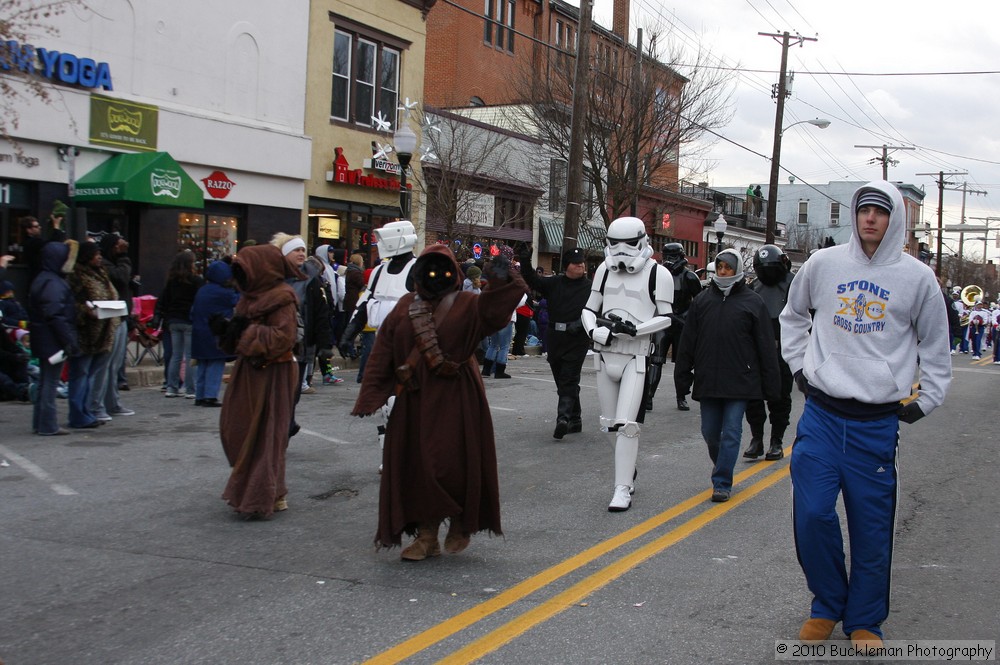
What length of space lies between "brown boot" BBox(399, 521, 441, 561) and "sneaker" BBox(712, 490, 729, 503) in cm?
262

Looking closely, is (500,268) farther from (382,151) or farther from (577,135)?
(382,151)

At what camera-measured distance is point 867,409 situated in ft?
14.1

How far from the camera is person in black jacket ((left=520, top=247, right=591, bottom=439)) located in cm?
986

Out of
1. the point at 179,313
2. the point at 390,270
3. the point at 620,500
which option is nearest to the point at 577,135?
the point at 179,313

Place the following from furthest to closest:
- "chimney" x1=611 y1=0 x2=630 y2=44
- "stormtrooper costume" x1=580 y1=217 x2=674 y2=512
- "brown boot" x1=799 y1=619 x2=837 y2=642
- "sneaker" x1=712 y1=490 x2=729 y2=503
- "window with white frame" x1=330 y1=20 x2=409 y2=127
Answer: "chimney" x1=611 y1=0 x2=630 y2=44 → "window with white frame" x1=330 y1=20 x2=409 y2=127 → "sneaker" x1=712 y1=490 x2=729 y2=503 → "stormtrooper costume" x1=580 y1=217 x2=674 y2=512 → "brown boot" x1=799 y1=619 x2=837 y2=642

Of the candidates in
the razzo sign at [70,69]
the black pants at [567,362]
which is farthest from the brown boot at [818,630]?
the razzo sign at [70,69]

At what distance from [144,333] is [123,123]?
18.7ft

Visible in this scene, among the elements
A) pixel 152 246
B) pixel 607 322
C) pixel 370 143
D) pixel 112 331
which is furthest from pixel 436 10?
pixel 607 322

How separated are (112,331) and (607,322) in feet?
17.7

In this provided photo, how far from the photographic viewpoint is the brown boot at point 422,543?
5613mm

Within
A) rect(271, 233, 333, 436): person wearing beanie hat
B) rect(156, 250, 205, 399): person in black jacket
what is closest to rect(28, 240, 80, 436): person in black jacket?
rect(271, 233, 333, 436): person wearing beanie hat

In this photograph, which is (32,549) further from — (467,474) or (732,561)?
(732,561)

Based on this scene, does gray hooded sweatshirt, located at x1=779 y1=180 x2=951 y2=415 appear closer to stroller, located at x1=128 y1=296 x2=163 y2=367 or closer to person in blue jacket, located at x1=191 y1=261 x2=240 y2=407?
person in blue jacket, located at x1=191 y1=261 x2=240 y2=407

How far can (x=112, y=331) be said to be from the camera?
32.4ft
